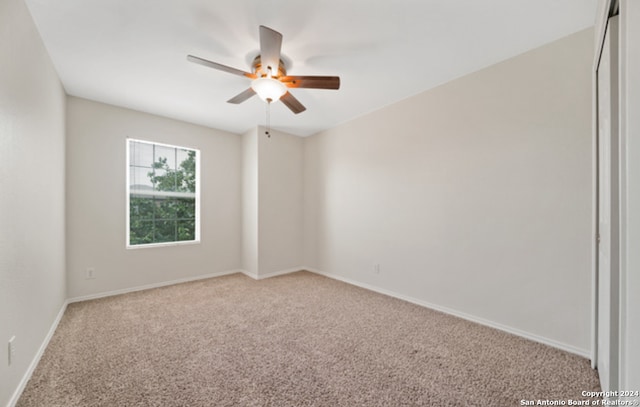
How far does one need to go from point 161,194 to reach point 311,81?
307cm

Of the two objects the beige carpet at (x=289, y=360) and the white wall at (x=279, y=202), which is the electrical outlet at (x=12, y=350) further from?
the white wall at (x=279, y=202)

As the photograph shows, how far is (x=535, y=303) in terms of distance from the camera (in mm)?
2223

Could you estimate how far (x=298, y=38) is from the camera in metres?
2.08

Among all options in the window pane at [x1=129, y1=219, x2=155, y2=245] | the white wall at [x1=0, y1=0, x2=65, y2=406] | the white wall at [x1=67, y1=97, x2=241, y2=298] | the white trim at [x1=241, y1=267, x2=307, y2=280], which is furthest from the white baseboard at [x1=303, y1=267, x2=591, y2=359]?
the white wall at [x1=0, y1=0, x2=65, y2=406]

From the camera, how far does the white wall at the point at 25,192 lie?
146cm

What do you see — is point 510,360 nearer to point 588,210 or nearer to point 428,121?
point 588,210

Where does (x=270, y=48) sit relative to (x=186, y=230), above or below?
above

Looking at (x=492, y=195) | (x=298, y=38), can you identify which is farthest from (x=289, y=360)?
(x=298, y=38)

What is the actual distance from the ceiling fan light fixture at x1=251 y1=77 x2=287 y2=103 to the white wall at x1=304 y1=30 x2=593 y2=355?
1747 mm

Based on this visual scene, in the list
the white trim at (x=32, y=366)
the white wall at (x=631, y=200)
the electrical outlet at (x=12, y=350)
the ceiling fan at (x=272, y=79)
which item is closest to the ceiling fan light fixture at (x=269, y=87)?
the ceiling fan at (x=272, y=79)

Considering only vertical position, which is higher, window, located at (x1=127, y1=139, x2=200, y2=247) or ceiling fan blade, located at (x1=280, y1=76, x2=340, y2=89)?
ceiling fan blade, located at (x1=280, y1=76, x2=340, y2=89)

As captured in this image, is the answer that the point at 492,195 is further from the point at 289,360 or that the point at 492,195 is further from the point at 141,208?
the point at 141,208

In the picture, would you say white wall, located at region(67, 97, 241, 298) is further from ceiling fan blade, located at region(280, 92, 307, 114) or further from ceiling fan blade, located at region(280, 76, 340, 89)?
ceiling fan blade, located at region(280, 76, 340, 89)

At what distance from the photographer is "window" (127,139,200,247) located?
12.1 ft
